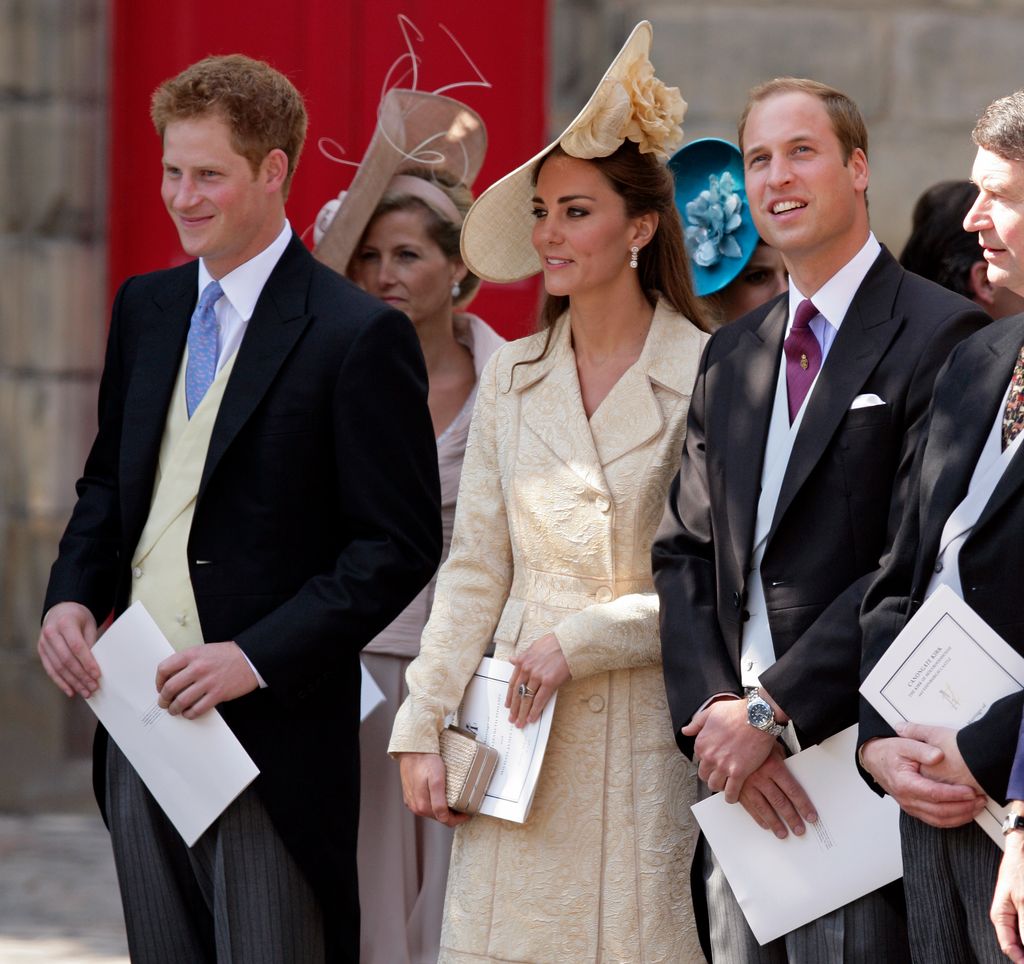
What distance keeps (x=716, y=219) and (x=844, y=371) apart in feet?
4.03

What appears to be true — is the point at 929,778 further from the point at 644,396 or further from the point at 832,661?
the point at 644,396

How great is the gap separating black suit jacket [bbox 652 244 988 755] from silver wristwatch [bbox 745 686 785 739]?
3 centimetres

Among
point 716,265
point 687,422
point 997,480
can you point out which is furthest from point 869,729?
point 716,265

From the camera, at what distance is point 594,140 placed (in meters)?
3.42

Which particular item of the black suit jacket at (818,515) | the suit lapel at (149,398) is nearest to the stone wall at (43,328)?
the suit lapel at (149,398)

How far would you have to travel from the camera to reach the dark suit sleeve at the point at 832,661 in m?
2.87

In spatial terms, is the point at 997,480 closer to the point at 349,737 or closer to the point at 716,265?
the point at 349,737

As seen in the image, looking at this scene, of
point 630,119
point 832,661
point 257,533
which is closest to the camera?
point 832,661

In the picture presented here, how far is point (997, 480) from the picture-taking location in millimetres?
2605

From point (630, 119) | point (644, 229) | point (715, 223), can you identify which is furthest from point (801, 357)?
point (715, 223)

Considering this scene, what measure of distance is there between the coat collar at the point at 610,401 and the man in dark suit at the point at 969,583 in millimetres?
674

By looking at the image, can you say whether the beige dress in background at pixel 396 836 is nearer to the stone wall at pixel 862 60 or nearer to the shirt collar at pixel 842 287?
the shirt collar at pixel 842 287

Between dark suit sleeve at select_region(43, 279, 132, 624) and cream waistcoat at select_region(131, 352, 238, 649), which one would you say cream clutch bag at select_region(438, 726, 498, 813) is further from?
dark suit sleeve at select_region(43, 279, 132, 624)

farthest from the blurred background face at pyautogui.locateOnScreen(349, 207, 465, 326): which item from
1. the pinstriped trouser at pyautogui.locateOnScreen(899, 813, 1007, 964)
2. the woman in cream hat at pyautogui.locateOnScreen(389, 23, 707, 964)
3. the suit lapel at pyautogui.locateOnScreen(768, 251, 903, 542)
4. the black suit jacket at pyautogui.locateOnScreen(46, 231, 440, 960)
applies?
the pinstriped trouser at pyautogui.locateOnScreen(899, 813, 1007, 964)
